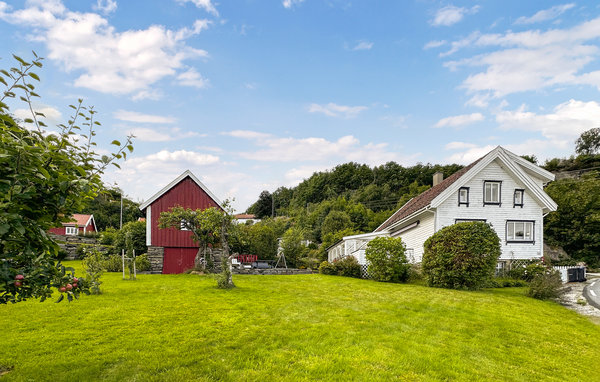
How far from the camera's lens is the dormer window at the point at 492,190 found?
2202 cm

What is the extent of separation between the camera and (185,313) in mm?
8742

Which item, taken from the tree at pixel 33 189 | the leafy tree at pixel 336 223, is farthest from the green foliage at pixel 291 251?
the tree at pixel 33 189

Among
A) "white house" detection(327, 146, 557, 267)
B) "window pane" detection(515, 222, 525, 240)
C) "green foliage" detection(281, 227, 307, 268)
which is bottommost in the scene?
"green foliage" detection(281, 227, 307, 268)

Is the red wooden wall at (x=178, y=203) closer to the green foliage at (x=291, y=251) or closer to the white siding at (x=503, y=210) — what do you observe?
the green foliage at (x=291, y=251)

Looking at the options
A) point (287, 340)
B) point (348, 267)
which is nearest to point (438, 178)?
point (348, 267)

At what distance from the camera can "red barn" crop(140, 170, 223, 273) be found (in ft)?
73.7

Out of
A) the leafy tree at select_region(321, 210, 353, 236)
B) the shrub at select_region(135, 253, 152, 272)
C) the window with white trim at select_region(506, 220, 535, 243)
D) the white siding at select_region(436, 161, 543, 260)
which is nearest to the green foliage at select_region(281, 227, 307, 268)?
the shrub at select_region(135, 253, 152, 272)

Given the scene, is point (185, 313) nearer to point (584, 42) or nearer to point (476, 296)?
point (476, 296)

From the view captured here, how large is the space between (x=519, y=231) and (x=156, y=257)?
25099 mm

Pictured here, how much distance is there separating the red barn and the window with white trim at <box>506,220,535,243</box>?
828 inches

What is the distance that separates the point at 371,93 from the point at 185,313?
2080 cm

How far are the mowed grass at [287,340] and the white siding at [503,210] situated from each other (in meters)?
10.9

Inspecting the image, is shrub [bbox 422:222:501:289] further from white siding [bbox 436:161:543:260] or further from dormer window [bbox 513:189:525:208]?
dormer window [bbox 513:189:525:208]

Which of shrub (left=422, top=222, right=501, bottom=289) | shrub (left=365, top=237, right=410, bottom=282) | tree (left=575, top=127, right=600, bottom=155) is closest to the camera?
shrub (left=422, top=222, right=501, bottom=289)
